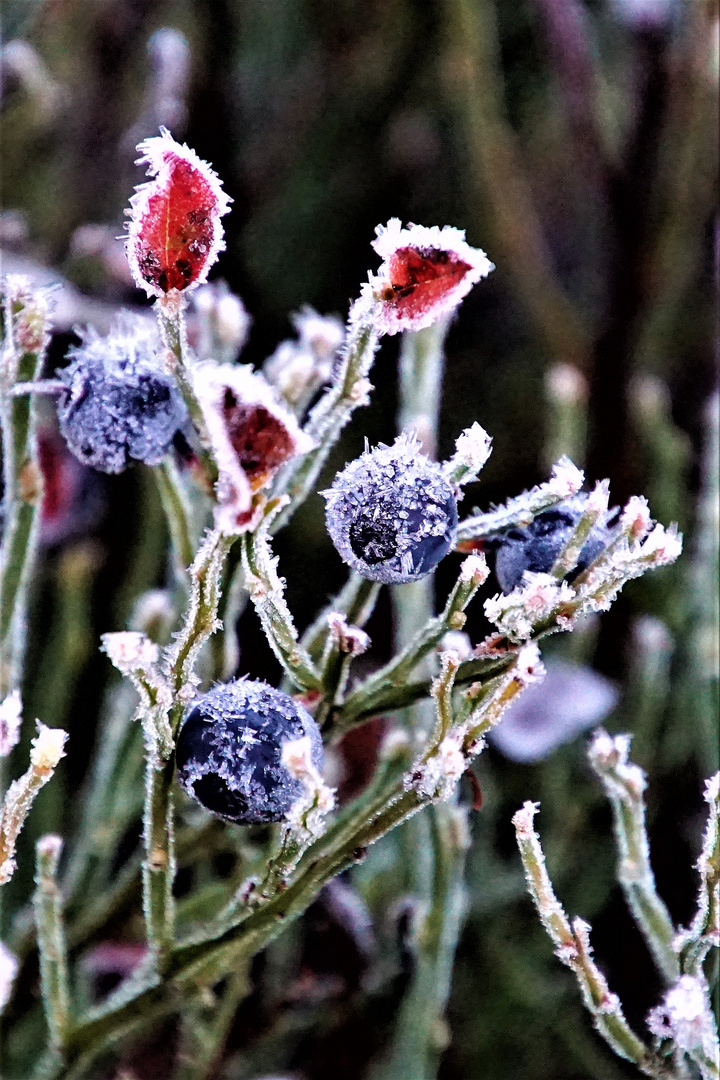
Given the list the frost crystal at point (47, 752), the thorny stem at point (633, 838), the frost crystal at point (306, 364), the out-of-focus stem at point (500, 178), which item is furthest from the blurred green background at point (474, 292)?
the frost crystal at point (47, 752)

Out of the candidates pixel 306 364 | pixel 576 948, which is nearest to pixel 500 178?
pixel 306 364

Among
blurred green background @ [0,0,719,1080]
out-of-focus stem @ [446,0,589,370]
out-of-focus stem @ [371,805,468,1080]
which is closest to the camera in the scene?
out-of-focus stem @ [371,805,468,1080]

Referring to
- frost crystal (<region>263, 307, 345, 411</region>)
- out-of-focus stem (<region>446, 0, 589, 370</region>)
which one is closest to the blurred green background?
out-of-focus stem (<region>446, 0, 589, 370</region>)

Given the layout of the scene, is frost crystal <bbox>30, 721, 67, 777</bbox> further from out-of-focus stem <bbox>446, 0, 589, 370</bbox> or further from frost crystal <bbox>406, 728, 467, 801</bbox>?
out-of-focus stem <bbox>446, 0, 589, 370</bbox>

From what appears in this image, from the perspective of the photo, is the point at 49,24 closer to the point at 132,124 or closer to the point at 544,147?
the point at 132,124

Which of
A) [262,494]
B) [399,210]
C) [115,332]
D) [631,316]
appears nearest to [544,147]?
[399,210]

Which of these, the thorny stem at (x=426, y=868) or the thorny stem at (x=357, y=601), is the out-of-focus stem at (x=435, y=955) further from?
the thorny stem at (x=357, y=601)
